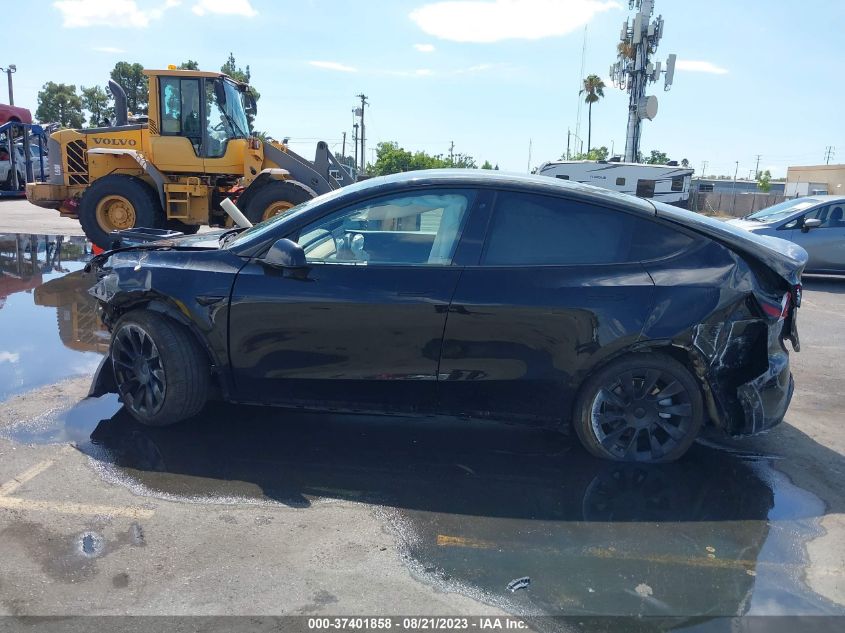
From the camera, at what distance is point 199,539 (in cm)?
319

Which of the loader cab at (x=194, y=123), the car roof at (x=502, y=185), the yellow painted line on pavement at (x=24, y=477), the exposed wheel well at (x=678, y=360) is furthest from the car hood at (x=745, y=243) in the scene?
the loader cab at (x=194, y=123)

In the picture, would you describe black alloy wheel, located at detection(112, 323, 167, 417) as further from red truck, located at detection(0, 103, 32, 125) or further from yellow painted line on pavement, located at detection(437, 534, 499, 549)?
red truck, located at detection(0, 103, 32, 125)

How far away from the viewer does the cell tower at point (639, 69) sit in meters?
30.4

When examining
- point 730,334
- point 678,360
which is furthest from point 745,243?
point 678,360

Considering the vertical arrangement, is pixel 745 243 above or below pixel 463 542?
above

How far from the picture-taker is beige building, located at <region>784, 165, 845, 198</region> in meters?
56.8

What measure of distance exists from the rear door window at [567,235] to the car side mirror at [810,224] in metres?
8.90

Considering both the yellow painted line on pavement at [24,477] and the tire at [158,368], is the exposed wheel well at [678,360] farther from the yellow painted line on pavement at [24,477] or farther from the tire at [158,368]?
the yellow painted line on pavement at [24,477]

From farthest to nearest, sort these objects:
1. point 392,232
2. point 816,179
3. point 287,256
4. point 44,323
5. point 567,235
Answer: point 816,179 → point 44,323 → point 392,232 → point 567,235 → point 287,256

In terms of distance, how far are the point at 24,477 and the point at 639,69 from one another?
3230 cm

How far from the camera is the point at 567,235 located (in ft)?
13.1

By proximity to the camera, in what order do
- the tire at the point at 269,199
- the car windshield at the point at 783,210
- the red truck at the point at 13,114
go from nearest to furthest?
1. the tire at the point at 269,199
2. the car windshield at the point at 783,210
3. the red truck at the point at 13,114

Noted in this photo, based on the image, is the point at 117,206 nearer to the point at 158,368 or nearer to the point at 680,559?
the point at 158,368

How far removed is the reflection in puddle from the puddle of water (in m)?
0.93
